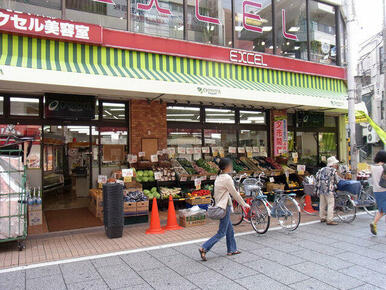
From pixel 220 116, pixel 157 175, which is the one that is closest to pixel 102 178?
pixel 157 175

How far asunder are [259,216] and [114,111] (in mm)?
5915

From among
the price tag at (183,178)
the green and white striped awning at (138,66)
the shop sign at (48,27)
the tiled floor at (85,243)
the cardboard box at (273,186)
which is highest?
the shop sign at (48,27)

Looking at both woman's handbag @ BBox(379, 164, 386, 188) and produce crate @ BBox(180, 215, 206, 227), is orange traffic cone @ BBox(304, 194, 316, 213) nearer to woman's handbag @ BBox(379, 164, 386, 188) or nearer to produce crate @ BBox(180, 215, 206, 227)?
woman's handbag @ BBox(379, 164, 386, 188)

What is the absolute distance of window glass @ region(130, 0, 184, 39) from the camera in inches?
396

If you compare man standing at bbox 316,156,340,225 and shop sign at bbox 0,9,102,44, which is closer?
shop sign at bbox 0,9,102,44

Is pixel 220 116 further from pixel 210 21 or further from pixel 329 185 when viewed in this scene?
pixel 329 185

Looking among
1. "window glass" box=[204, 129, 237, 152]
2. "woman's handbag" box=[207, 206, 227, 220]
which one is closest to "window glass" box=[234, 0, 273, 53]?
"window glass" box=[204, 129, 237, 152]

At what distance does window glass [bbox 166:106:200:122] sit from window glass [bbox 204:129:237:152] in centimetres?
71

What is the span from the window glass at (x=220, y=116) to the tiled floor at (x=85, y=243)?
4883 millimetres

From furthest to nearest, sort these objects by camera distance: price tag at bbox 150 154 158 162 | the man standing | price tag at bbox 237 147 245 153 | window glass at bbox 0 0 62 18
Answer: price tag at bbox 237 147 245 153, price tag at bbox 150 154 158 162, window glass at bbox 0 0 62 18, the man standing

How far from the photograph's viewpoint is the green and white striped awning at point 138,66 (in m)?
7.84

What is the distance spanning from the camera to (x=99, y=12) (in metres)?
9.48

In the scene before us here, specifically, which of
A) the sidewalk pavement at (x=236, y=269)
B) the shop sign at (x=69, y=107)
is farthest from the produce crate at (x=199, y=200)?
the shop sign at (x=69, y=107)

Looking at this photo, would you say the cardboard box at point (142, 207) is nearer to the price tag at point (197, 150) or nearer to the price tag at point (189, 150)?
the price tag at point (189, 150)
